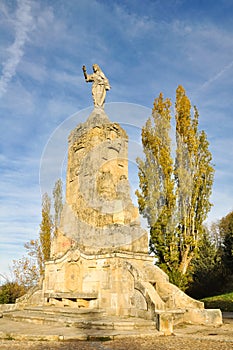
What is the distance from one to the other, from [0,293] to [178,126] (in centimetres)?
1294

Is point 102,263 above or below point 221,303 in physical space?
above

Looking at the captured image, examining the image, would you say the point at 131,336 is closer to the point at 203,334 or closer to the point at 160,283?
the point at 203,334

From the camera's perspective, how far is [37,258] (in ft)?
75.8

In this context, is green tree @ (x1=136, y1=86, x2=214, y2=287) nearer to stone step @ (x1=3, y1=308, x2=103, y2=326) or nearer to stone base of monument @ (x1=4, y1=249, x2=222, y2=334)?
stone base of monument @ (x1=4, y1=249, x2=222, y2=334)

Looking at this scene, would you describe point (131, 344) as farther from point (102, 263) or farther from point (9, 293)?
point (9, 293)

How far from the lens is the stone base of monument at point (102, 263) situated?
31.9 ft

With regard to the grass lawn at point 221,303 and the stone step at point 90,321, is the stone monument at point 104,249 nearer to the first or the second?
the stone step at point 90,321

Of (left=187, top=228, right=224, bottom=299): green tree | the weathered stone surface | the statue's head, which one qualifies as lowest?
(left=187, top=228, right=224, bottom=299): green tree

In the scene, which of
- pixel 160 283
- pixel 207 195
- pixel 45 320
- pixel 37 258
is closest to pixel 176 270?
pixel 207 195

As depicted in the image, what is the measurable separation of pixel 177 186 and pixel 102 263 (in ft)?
27.1

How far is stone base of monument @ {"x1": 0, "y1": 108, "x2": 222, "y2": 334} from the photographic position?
9724mm

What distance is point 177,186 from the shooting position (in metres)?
17.8

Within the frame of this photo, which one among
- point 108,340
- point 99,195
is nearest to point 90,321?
point 108,340

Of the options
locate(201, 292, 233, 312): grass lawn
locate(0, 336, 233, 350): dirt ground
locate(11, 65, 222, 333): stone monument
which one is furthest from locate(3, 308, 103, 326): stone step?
locate(201, 292, 233, 312): grass lawn
